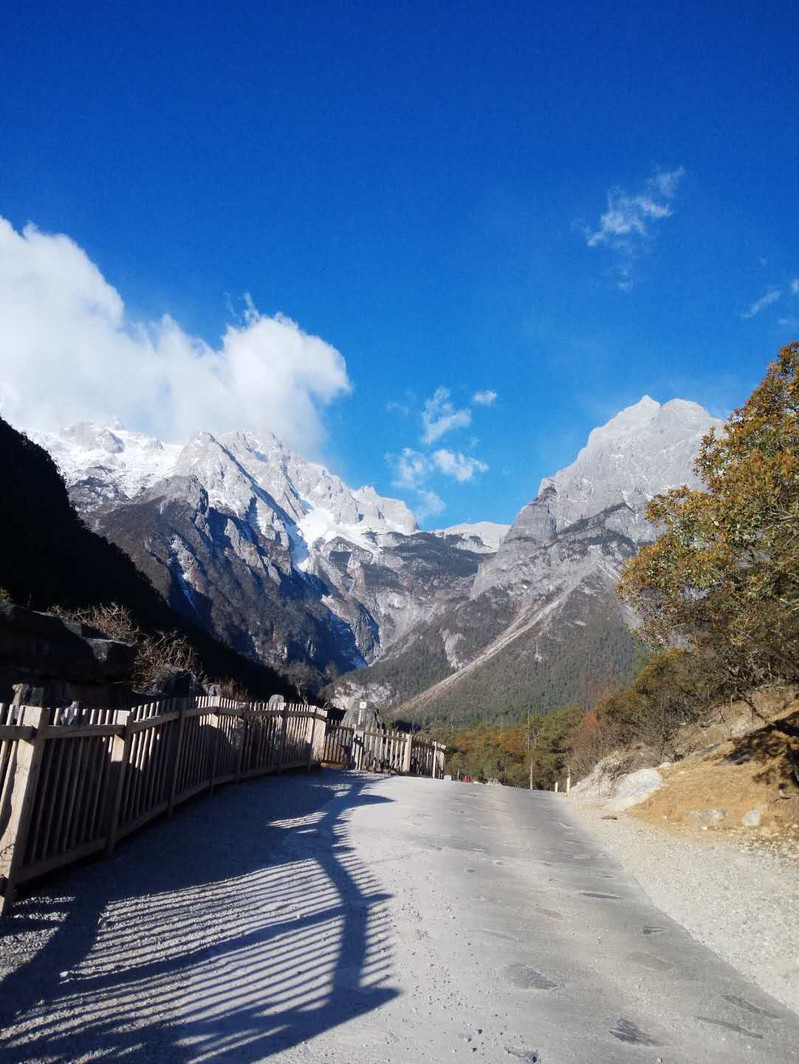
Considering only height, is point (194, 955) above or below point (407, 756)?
below

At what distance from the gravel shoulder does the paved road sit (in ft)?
0.81

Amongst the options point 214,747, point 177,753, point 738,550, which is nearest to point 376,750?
point 214,747

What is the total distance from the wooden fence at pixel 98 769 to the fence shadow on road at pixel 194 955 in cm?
34

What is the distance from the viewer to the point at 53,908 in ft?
16.7

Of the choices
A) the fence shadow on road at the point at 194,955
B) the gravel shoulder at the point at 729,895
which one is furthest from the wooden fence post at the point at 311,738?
the fence shadow on road at the point at 194,955

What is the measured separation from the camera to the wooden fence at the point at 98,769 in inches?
202

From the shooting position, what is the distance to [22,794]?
509 cm

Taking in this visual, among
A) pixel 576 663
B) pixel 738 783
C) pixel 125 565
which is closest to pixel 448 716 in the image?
pixel 576 663

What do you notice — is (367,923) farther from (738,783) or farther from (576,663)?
(576,663)

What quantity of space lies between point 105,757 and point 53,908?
5.85ft

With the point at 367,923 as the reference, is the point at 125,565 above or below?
above

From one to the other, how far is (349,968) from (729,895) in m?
5.03

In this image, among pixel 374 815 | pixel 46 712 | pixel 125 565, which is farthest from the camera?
pixel 125 565

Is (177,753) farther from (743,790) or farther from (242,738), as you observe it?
(743,790)
